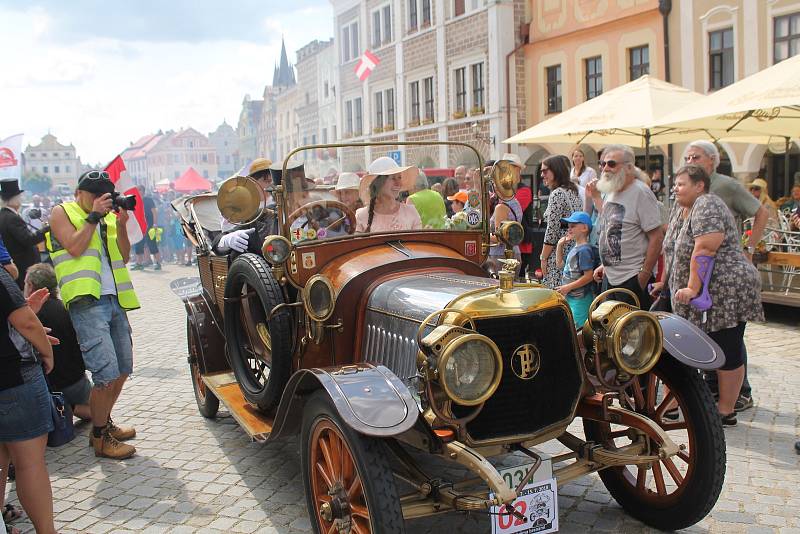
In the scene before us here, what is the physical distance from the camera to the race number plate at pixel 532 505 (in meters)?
2.71

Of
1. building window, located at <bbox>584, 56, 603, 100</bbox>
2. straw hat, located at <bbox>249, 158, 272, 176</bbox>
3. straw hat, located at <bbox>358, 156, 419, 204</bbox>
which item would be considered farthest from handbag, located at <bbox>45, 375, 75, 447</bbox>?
building window, located at <bbox>584, 56, 603, 100</bbox>

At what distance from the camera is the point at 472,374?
8.99 ft

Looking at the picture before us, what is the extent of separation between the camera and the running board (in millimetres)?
3809

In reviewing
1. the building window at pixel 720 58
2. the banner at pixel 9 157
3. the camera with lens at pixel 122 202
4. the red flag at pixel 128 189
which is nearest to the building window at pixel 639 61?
the building window at pixel 720 58

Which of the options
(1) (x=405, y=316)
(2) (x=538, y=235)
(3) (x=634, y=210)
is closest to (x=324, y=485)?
(1) (x=405, y=316)

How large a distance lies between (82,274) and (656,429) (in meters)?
3.35

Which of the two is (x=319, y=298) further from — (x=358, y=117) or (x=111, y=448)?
(x=358, y=117)

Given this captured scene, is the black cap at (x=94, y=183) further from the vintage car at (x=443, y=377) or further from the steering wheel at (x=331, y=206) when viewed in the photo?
the steering wheel at (x=331, y=206)

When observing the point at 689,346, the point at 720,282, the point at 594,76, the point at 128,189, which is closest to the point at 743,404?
the point at 720,282

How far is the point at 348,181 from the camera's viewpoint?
421 cm

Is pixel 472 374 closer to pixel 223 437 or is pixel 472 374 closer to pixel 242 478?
pixel 242 478

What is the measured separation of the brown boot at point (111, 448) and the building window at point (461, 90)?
20389mm

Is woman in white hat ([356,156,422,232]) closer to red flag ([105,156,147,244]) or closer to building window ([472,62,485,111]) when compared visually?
red flag ([105,156,147,244])

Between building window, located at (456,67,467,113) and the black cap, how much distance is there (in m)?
20.0
